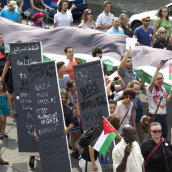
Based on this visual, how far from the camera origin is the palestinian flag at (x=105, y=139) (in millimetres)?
4074

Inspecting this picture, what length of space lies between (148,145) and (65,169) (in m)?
1.51

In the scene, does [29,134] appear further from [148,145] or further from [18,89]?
[148,145]

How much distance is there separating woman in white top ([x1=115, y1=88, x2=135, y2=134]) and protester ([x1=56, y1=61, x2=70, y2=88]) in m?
1.33

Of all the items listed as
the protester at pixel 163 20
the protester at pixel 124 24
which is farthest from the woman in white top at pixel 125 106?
the protester at pixel 163 20

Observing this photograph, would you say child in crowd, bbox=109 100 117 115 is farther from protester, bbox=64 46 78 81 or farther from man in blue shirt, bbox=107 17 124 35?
man in blue shirt, bbox=107 17 124 35

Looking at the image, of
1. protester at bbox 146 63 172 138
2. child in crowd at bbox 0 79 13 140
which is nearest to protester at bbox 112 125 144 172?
protester at bbox 146 63 172 138

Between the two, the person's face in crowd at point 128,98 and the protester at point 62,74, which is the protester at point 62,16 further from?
the person's face in crowd at point 128,98

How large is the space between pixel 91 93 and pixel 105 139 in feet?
3.89

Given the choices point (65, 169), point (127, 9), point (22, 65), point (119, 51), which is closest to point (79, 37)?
point (119, 51)

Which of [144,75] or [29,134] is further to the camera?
[144,75]

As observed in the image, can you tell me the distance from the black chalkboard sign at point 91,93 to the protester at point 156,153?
3.15ft

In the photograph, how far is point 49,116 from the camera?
203 inches

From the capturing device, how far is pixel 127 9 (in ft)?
57.4

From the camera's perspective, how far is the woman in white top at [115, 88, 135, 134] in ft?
17.7
